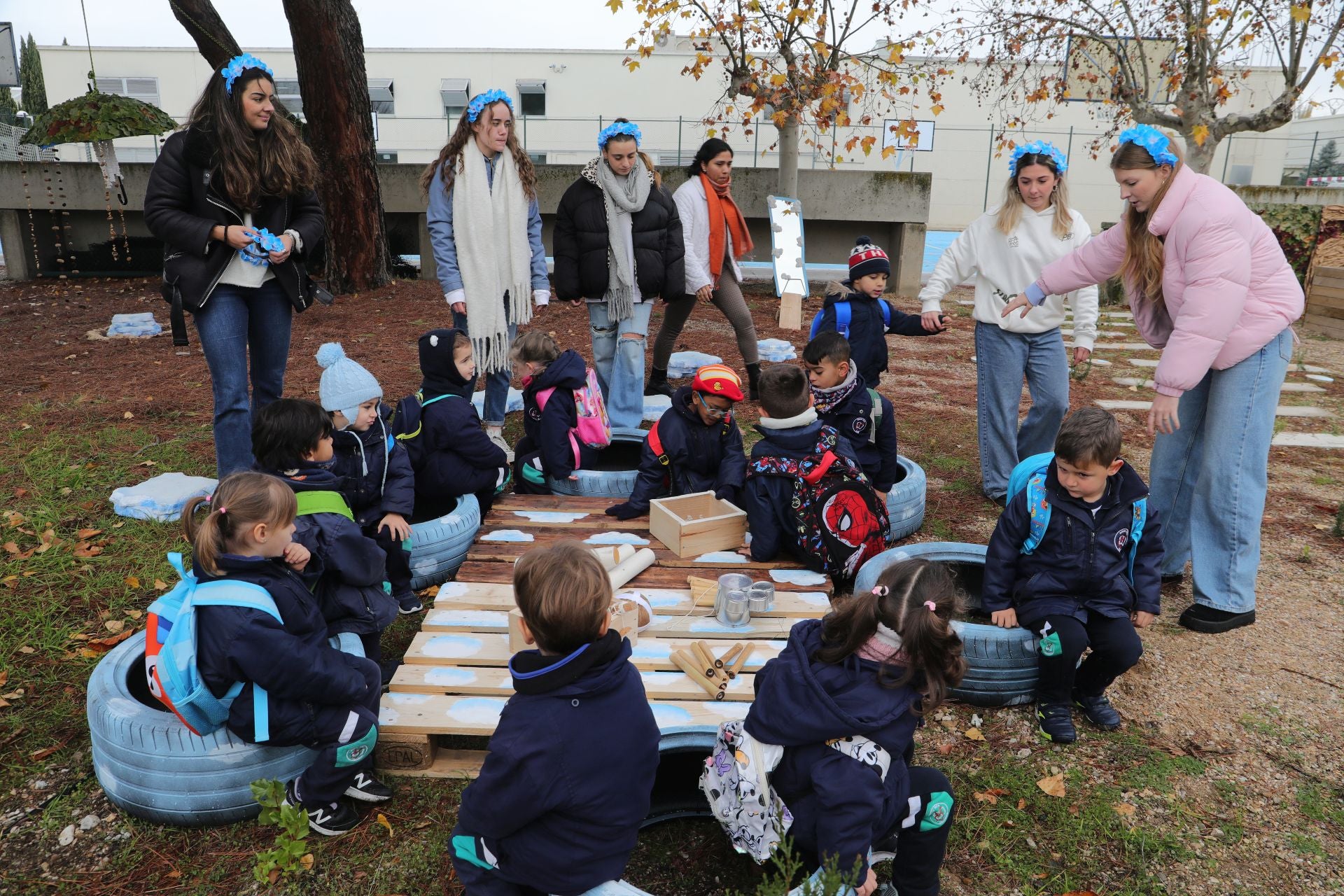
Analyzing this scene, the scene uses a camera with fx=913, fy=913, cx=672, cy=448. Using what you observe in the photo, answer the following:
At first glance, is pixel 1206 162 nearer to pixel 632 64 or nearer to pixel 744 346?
pixel 632 64

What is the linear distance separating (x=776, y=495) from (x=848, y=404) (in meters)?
0.73

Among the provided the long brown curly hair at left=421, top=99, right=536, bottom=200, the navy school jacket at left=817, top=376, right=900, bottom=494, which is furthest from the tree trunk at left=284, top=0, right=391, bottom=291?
the navy school jacket at left=817, top=376, right=900, bottom=494

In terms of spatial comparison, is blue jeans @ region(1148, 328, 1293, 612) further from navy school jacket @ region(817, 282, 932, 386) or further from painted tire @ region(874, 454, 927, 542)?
navy school jacket @ region(817, 282, 932, 386)

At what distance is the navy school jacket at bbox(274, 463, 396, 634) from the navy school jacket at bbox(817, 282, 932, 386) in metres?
2.86

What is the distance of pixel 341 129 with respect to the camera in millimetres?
10070

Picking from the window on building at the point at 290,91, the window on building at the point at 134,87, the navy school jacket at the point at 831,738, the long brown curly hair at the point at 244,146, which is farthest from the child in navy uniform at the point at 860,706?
the window on building at the point at 134,87

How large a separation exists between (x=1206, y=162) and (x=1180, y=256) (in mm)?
9782

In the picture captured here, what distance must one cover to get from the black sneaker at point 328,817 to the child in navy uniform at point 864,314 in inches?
131

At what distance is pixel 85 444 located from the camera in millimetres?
5715

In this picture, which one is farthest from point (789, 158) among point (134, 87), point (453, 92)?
point (134, 87)

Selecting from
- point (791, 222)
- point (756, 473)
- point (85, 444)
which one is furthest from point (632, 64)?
point (756, 473)

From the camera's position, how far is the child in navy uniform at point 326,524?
9.36ft

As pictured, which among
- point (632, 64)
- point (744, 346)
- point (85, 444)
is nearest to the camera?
point (85, 444)

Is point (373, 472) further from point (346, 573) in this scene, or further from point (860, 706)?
point (860, 706)
